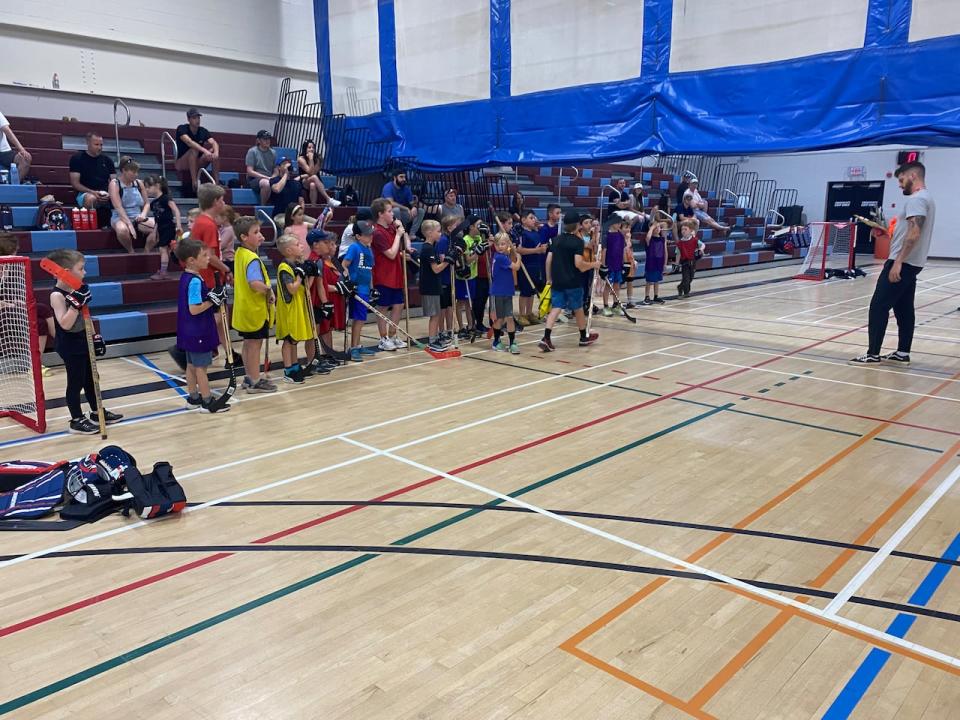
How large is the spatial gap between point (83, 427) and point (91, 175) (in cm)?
577

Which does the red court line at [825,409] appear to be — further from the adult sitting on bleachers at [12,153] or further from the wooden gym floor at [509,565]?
the adult sitting on bleachers at [12,153]

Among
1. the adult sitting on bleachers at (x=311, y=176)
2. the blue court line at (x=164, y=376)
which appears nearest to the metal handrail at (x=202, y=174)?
the adult sitting on bleachers at (x=311, y=176)

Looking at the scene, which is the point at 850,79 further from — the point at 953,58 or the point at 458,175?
the point at 458,175

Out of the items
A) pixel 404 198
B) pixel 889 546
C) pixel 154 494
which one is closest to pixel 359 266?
pixel 404 198

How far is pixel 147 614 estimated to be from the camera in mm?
3109

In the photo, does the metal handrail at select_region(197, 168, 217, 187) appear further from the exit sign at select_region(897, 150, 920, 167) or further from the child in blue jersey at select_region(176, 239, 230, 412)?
the exit sign at select_region(897, 150, 920, 167)

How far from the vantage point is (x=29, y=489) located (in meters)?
4.16

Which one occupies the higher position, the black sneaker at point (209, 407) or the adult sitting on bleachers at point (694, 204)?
the adult sitting on bleachers at point (694, 204)

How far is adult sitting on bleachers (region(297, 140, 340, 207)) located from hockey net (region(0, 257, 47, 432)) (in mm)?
5968

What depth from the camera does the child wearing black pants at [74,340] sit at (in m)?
5.21

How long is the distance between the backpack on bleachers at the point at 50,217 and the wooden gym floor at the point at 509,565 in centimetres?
384

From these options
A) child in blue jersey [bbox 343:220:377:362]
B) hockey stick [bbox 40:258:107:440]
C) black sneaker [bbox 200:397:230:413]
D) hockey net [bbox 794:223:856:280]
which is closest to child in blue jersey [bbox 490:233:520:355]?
child in blue jersey [bbox 343:220:377:362]

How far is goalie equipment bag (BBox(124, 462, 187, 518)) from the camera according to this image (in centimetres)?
401

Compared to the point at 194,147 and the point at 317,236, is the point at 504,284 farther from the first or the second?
the point at 194,147
